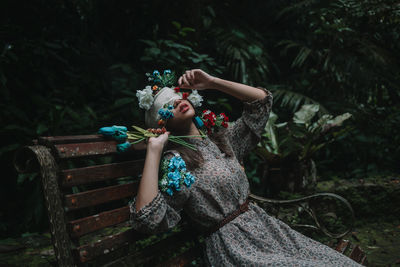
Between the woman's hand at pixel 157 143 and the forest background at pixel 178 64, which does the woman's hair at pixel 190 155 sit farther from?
the forest background at pixel 178 64

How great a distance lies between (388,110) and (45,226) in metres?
4.69

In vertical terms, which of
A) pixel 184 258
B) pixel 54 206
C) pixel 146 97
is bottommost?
pixel 184 258

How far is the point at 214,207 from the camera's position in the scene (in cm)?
167

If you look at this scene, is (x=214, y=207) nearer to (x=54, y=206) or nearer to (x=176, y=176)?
(x=176, y=176)

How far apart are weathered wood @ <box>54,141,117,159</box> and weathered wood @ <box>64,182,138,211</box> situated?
161mm

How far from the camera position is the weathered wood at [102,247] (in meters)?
1.26

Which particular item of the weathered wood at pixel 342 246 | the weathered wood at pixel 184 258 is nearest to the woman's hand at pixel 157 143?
the weathered wood at pixel 184 258

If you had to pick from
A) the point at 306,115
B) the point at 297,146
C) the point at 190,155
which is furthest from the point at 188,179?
the point at 306,115

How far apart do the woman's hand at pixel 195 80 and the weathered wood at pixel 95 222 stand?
2.66 ft

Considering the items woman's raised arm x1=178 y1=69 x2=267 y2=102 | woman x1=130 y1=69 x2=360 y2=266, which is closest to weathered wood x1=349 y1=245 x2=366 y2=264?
woman x1=130 y1=69 x2=360 y2=266

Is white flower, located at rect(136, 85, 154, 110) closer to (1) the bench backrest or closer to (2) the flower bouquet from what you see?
(2) the flower bouquet

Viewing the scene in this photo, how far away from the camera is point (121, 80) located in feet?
10.3

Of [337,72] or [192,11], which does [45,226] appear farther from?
[337,72]

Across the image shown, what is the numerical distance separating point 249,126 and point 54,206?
1.23 m
